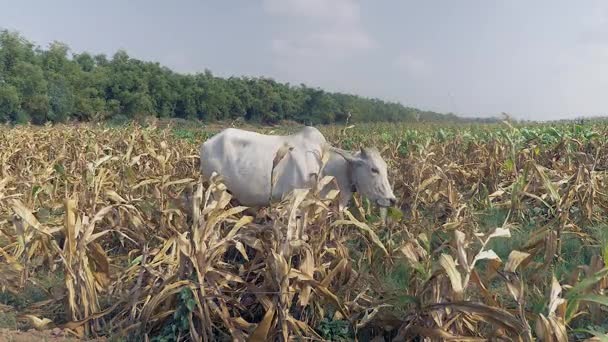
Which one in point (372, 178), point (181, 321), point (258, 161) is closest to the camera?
point (181, 321)

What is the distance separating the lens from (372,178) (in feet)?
17.7

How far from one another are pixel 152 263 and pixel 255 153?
2.16 metres

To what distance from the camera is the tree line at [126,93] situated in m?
34.9

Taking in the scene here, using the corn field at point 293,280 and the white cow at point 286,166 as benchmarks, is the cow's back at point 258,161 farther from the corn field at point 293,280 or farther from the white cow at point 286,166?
the corn field at point 293,280

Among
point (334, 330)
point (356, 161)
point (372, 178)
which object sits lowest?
point (334, 330)

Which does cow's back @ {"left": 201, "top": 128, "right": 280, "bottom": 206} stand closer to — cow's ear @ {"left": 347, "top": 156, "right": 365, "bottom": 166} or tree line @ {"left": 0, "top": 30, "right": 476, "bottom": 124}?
cow's ear @ {"left": 347, "top": 156, "right": 365, "bottom": 166}

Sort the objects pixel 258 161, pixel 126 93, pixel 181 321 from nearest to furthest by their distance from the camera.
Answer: pixel 181 321
pixel 258 161
pixel 126 93

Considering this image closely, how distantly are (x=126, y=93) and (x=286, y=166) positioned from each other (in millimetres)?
38796

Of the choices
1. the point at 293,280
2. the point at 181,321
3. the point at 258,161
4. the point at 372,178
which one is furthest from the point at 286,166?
the point at 181,321

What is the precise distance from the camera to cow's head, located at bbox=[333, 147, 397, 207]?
536 centimetres

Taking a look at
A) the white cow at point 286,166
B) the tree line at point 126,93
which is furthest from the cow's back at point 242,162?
the tree line at point 126,93

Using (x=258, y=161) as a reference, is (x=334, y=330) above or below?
below

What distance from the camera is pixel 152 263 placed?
399 centimetres

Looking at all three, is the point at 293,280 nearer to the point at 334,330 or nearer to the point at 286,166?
the point at 334,330
